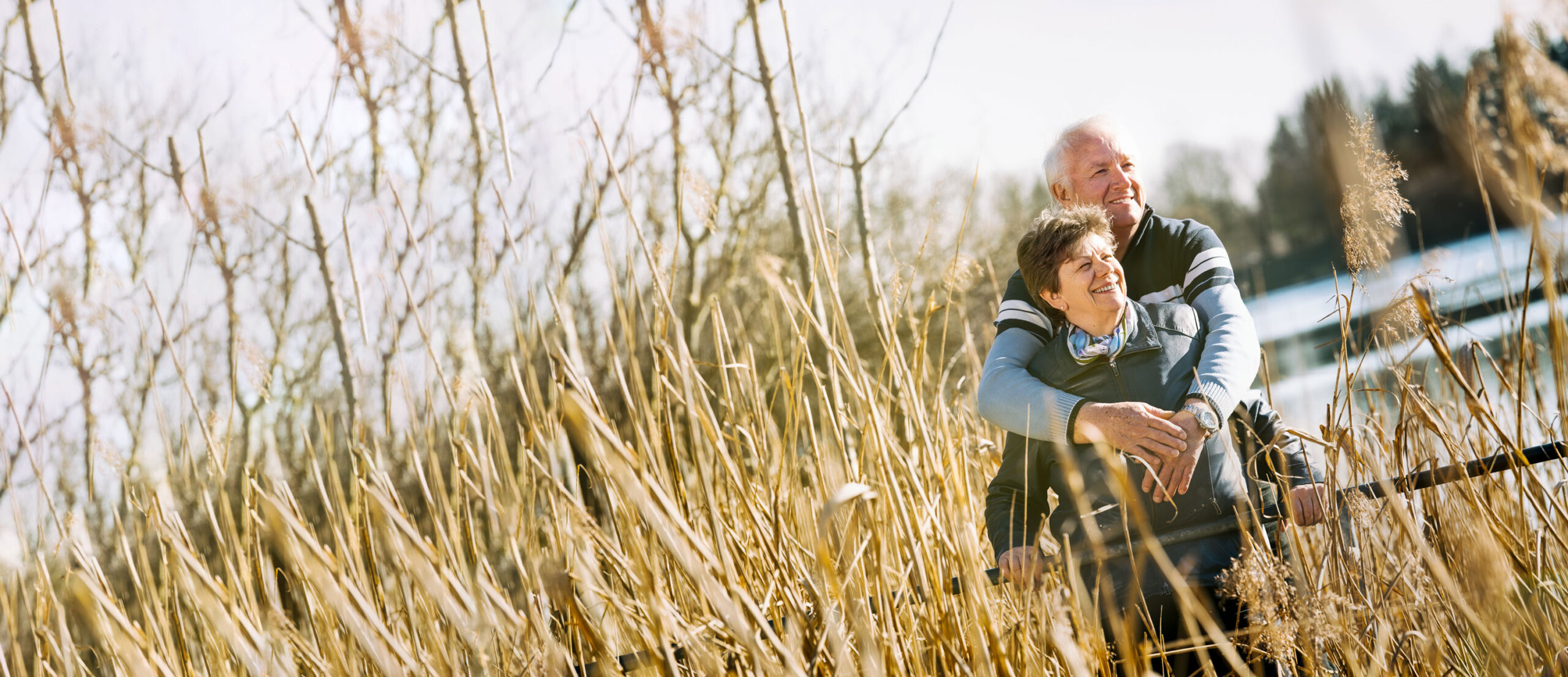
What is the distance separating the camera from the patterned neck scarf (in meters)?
0.90

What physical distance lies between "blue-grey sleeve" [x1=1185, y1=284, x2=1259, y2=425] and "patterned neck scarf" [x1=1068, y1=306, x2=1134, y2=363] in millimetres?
80

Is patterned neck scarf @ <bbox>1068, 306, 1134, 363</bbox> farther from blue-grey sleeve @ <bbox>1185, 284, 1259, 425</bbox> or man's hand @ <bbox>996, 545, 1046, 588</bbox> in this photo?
man's hand @ <bbox>996, 545, 1046, 588</bbox>

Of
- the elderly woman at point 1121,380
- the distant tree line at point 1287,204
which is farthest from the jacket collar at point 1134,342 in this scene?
the distant tree line at point 1287,204

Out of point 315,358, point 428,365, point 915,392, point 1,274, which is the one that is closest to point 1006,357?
point 915,392

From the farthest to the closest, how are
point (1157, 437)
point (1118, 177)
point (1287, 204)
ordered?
point (1287, 204)
point (1118, 177)
point (1157, 437)

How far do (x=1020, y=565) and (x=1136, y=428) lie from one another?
22 centimetres

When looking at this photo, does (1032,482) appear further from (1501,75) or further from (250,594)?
(250,594)

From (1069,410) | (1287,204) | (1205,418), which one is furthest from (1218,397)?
(1287,204)

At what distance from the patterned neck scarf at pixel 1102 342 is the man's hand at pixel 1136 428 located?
0.24 ft

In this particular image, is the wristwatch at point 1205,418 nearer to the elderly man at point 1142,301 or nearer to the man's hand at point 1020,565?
the elderly man at point 1142,301

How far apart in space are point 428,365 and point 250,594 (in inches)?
14.3

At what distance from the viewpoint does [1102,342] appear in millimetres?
910

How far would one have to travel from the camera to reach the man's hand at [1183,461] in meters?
0.82

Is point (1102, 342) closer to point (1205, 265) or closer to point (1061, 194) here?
point (1205, 265)
